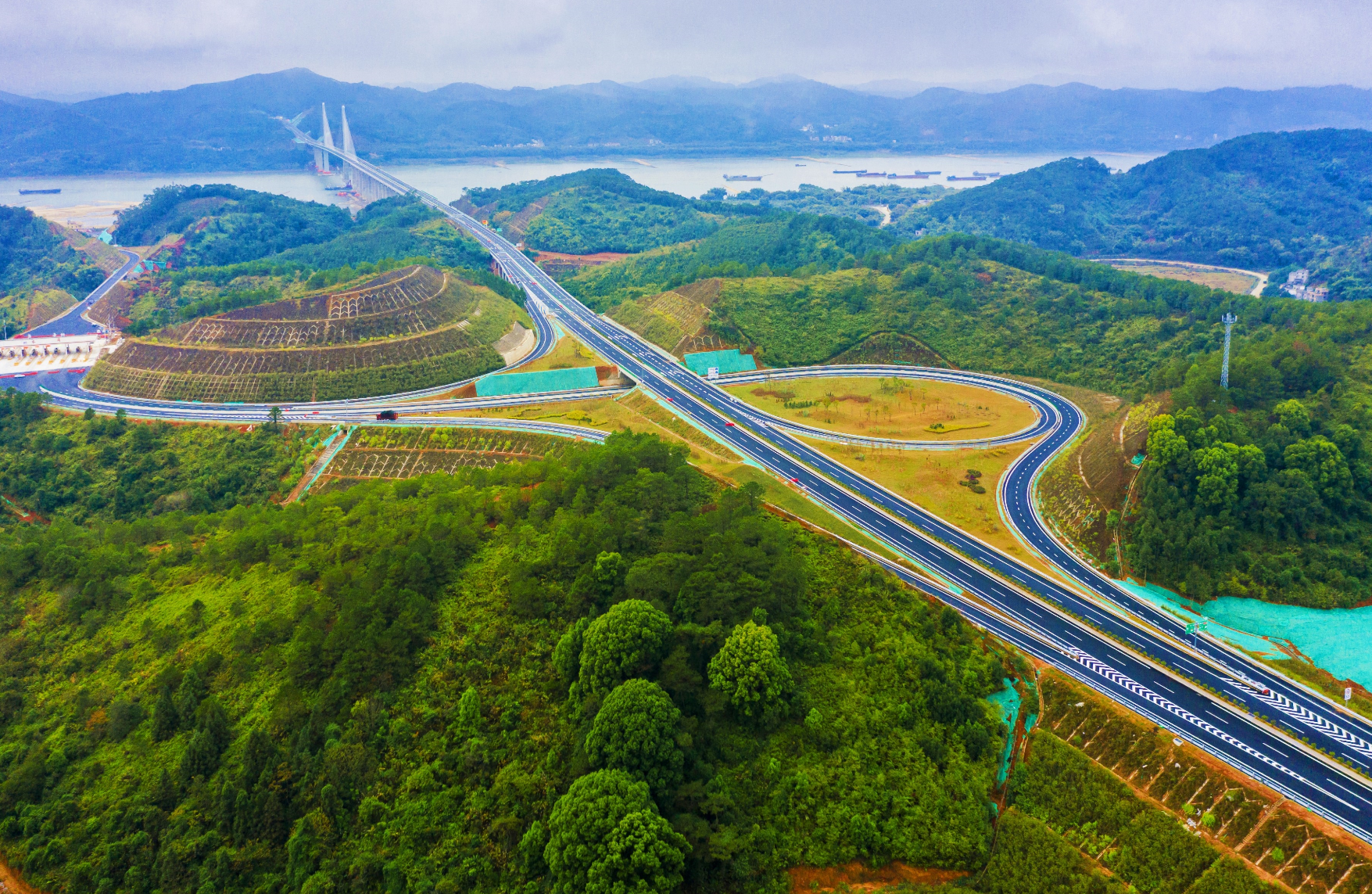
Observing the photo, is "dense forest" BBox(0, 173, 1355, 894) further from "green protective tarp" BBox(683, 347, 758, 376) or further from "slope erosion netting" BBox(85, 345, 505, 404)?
"green protective tarp" BBox(683, 347, 758, 376)

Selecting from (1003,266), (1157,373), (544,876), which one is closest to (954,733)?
(544,876)

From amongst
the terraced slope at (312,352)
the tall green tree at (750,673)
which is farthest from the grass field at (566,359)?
the tall green tree at (750,673)

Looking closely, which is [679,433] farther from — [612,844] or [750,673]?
[612,844]

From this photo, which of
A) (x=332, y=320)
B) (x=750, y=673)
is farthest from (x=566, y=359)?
(x=750, y=673)

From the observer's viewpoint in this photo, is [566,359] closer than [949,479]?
No

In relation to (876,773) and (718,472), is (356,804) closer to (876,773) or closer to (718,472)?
(876,773)

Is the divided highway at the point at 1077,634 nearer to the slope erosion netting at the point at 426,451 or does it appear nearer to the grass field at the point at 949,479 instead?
the grass field at the point at 949,479
